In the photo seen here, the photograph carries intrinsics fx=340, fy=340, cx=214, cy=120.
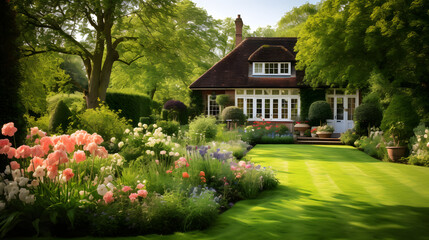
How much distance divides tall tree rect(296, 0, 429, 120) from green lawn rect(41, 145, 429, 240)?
378 cm

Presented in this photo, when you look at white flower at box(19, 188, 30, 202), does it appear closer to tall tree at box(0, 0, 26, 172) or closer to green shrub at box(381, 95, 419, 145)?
tall tree at box(0, 0, 26, 172)

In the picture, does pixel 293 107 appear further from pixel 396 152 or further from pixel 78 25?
pixel 78 25

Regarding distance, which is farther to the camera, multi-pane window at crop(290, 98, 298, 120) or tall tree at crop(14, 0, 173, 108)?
multi-pane window at crop(290, 98, 298, 120)

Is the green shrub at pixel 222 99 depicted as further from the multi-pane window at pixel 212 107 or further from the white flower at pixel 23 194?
the white flower at pixel 23 194

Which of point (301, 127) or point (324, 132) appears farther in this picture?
point (301, 127)

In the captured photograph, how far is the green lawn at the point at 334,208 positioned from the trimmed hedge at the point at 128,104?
12.8 meters

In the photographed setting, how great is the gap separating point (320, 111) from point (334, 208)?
1660 centimetres

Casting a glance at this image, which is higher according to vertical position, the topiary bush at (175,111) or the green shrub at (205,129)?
the topiary bush at (175,111)

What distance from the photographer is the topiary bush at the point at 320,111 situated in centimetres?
2203

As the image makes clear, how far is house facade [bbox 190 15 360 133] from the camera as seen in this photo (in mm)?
23984

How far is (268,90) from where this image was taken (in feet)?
80.6

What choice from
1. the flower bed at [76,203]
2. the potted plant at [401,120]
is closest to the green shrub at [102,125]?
the flower bed at [76,203]

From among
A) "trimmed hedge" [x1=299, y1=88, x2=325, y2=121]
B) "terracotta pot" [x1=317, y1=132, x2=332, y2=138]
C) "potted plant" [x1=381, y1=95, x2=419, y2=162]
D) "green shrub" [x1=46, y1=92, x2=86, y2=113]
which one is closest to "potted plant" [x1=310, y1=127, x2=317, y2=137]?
"terracotta pot" [x1=317, y1=132, x2=332, y2=138]

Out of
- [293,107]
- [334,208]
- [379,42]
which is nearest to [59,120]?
[334,208]
